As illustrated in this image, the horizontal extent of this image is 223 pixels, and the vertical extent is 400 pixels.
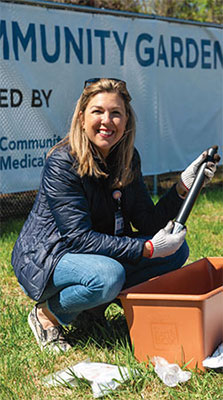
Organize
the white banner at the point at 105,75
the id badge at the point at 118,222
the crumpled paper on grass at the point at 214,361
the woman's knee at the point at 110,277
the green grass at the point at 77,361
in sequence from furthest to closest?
the white banner at the point at 105,75, the id badge at the point at 118,222, the woman's knee at the point at 110,277, the crumpled paper on grass at the point at 214,361, the green grass at the point at 77,361

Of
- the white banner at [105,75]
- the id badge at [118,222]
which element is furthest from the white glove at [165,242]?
the white banner at [105,75]

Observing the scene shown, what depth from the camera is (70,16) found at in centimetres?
650

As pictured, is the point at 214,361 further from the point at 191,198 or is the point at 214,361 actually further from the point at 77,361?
the point at 191,198

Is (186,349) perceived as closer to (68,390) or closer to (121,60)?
(68,390)

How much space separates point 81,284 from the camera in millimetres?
3137

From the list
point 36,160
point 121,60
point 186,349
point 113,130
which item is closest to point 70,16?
point 121,60

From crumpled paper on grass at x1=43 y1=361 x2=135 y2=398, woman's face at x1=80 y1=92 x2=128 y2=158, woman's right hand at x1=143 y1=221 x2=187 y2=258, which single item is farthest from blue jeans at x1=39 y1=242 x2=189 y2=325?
woman's face at x1=80 y1=92 x2=128 y2=158

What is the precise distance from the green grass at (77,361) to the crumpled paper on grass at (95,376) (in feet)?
0.09

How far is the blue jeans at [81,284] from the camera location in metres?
3.06

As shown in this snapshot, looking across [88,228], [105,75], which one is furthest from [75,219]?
[105,75]

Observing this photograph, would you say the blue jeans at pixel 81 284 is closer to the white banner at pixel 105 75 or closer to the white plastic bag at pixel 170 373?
the white plastic bag at pixel 170 373

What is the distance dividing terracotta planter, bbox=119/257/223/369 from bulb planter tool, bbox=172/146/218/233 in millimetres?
341

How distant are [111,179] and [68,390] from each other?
1.09 meters

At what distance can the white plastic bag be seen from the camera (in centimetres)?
285
